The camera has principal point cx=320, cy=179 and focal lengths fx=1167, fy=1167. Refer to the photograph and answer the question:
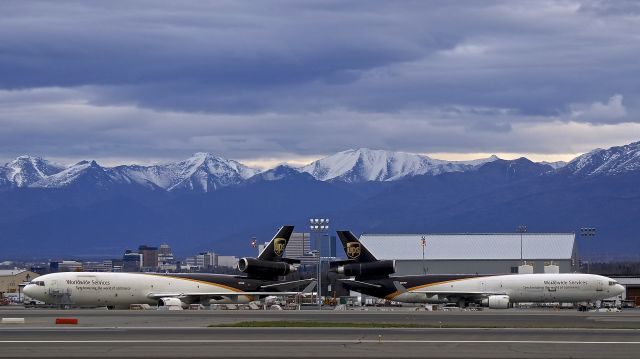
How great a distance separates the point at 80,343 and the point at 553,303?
3852 inches

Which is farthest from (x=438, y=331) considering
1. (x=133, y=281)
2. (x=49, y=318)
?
(x=133, y=281)

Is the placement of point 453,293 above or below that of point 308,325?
Result: above

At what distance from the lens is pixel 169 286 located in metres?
138

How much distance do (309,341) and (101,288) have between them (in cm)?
6525

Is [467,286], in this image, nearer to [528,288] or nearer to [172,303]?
[528,288]

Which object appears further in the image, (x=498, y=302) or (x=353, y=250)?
(x=353, y=250)

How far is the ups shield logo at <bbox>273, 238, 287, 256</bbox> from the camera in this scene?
468 feet

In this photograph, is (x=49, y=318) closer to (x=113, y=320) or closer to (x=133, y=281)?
(x=113, y=320)

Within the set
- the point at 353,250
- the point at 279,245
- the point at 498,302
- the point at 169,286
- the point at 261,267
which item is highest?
the point at 279,245

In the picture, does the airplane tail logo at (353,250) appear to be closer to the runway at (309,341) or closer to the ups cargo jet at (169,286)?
the ups cargo jet at (169,286)

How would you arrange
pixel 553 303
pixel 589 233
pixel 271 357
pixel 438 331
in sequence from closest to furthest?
pixel 271 357 → pixel 438 331 → pixel 553 303 → pixel 589 233

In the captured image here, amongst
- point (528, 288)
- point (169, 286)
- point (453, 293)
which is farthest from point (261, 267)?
point (528, 288)

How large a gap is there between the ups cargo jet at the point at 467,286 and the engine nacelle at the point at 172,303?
26066 millimetres

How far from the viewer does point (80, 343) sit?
2699 inches
